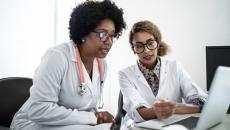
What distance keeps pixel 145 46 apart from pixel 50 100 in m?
0.81

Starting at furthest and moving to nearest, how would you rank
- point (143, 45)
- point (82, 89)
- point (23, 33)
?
point (23, 33) < point (143, 45) < point (82, 89)

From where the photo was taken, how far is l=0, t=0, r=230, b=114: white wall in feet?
8.61

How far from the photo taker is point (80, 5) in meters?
1.65

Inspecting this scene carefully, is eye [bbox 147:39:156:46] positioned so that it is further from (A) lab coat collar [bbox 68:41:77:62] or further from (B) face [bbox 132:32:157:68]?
(A) lab coat collar [bbox 68:41:77:62]

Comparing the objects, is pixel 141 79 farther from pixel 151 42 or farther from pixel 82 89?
pixel 82 89

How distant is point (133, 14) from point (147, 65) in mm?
1585

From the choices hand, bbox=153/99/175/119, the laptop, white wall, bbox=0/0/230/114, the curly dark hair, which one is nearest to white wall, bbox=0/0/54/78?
white wall, bbox=0/0/230/114

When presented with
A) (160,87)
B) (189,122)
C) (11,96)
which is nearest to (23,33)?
(11,96)

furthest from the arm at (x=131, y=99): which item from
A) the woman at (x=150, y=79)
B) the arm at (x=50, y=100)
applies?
the arm at (x=50, y=100)

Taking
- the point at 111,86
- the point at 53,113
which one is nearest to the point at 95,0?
the point at 53,113

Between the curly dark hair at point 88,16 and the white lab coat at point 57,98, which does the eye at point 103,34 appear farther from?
the white lab coat at point 57,98

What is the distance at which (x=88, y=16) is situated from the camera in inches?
61.5

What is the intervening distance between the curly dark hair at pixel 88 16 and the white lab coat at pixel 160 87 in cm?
45

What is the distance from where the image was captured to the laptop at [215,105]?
3.25 feet
